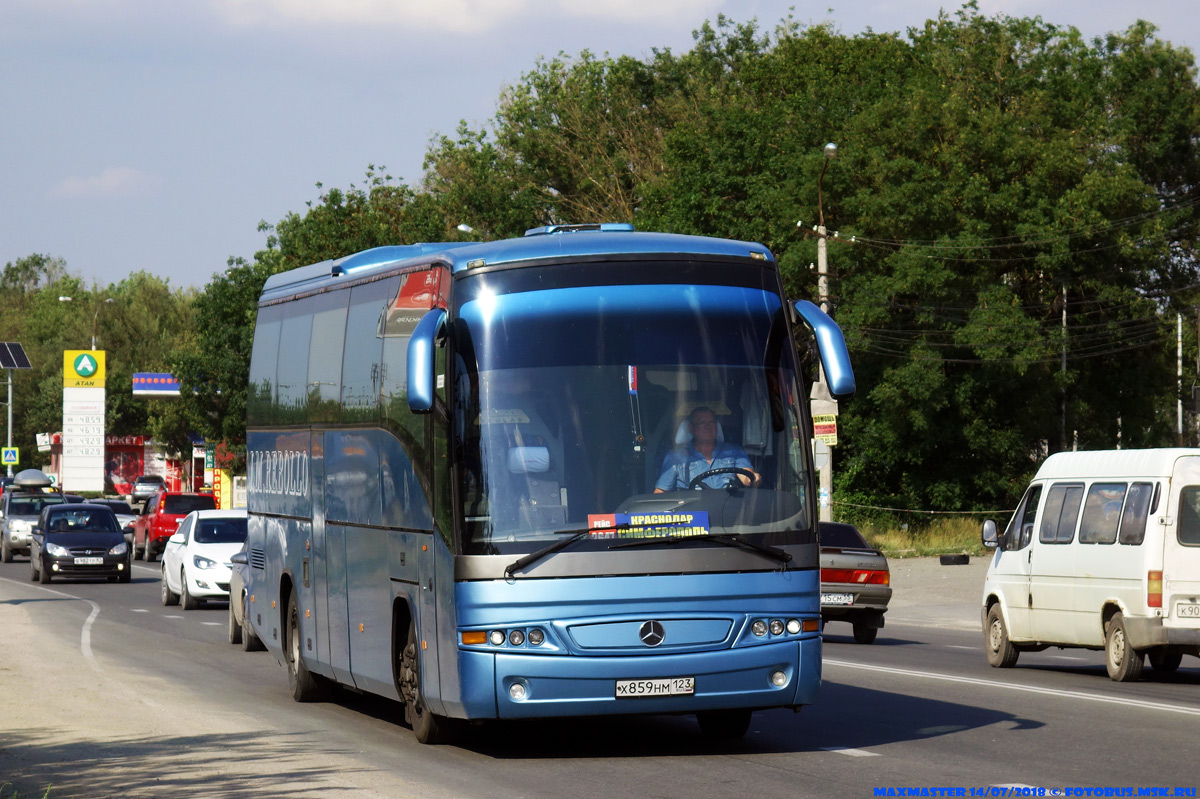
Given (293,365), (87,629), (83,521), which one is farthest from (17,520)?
(293,365)

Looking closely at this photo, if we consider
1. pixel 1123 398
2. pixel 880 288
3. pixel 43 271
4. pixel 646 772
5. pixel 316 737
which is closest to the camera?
pixel 646 772

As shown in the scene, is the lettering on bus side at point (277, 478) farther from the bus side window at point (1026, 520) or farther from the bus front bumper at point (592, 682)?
the bus side window at point (1026, 520)

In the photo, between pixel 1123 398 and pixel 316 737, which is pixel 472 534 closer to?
pixel 316 737

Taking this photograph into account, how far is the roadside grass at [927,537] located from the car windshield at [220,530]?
1860 centimetres

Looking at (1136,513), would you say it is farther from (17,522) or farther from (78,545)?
(17,522)

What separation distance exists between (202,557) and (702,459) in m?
20.9

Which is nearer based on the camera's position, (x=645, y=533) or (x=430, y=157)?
(x=645, y=533)

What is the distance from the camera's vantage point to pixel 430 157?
277 ft

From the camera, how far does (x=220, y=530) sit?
30.9 metres

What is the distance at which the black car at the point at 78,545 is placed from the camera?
3834cm

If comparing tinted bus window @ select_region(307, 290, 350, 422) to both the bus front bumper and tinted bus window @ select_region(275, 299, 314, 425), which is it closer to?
tinted bus window @ select_region(275, 299, 314, 425)

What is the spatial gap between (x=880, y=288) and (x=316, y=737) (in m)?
37.4

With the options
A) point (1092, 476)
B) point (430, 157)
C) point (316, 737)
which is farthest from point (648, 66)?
point (316, 737)

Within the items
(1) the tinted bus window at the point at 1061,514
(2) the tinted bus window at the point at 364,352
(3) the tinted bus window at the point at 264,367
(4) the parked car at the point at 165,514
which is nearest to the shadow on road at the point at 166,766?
(2) the tinted bus window at the point at 364,352
